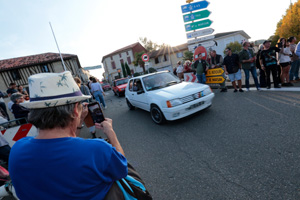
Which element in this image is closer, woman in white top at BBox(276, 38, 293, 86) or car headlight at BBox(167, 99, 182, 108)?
car headlight at BBox(167, 99, 182, 108)

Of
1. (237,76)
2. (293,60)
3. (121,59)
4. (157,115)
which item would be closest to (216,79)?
(237,76)

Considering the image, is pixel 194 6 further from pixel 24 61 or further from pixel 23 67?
pixel 24 61

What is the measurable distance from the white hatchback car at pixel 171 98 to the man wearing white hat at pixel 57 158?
10.8 ft

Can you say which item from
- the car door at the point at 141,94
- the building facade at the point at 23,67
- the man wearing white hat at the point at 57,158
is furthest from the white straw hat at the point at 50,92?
the building facade at the point at 23,67

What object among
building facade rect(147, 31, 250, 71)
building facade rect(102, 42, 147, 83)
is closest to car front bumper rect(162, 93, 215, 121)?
building facade rect(147, 31, 250, 71)

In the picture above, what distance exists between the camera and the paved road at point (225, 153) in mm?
2018

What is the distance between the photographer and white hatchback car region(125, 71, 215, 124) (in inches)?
165

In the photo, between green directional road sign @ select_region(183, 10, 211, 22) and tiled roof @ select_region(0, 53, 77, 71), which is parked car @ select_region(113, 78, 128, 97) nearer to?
green directional road sign @ select_region(183, 10, 211, 22)

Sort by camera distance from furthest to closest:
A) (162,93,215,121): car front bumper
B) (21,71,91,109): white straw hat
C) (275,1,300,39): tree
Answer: (275,1,300,39): tree → (162,93,215,121): car front bumper → (21,71,91,109): white straw hat

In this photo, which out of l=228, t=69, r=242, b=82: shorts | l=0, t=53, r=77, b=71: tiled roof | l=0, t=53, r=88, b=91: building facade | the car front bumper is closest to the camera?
the car front bumper

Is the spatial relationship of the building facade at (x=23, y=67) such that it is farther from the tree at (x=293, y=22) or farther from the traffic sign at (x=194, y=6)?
the tree at (x=293, y=22)

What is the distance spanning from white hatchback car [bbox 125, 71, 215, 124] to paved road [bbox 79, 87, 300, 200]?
0.38 m

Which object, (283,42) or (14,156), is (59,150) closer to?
(14,156)

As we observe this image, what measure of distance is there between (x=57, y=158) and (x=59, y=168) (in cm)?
5
